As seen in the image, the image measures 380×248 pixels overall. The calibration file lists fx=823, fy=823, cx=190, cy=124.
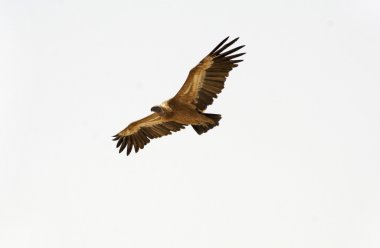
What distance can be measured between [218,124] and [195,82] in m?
1.52

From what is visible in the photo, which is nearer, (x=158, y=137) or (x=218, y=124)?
(x=218, y=124)

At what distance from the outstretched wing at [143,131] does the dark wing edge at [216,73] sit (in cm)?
184

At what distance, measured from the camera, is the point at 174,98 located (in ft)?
84.8

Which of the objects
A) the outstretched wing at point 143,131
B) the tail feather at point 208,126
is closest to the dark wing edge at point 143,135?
the outstretched wing at point 143,131

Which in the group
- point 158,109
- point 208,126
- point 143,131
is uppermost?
point 143,131

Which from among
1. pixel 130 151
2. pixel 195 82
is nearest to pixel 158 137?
pixel 130 151

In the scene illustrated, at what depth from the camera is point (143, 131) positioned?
1117 inches

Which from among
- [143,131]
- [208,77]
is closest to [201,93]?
[208,77]

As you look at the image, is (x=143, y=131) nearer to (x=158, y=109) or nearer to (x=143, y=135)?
(x=143, y=135)

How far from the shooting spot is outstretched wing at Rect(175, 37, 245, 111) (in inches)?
987

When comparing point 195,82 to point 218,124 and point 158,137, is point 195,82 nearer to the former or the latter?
point 218,124

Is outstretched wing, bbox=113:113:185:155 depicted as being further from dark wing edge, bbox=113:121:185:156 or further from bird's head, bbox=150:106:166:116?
bird's head, bbox=150:106:166:116

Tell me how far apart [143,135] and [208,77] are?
411cm

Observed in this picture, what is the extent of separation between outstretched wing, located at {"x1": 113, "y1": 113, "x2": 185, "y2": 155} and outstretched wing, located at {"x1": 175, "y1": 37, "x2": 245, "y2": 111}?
1699mm
